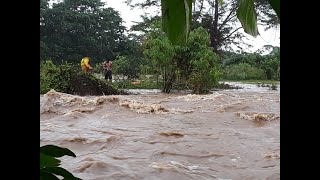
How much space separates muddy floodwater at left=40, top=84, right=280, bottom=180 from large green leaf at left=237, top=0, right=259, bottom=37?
78.9 inches

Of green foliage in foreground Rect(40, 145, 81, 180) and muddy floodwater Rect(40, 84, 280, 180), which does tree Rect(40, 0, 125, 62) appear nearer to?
muddy floodwater Rect(40, 84, 280, 180)

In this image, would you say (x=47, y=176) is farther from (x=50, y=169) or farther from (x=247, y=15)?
(x=247, y=15)

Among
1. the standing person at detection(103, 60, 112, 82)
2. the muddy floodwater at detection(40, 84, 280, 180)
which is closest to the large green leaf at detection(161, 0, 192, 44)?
the muddy floodwater at detection(40, 84, 280, 180)

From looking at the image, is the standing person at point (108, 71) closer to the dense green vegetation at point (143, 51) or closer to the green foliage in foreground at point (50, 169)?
the dense green vegetation at point (143, 51)

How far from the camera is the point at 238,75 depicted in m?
12.5

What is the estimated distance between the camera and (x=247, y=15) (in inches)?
13.8

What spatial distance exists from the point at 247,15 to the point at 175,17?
79 mm

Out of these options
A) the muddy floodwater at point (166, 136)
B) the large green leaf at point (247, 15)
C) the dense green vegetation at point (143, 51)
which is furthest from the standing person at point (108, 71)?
the large green leaf at point (247, 15)

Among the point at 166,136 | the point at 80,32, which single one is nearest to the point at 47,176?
the point at 166,136
